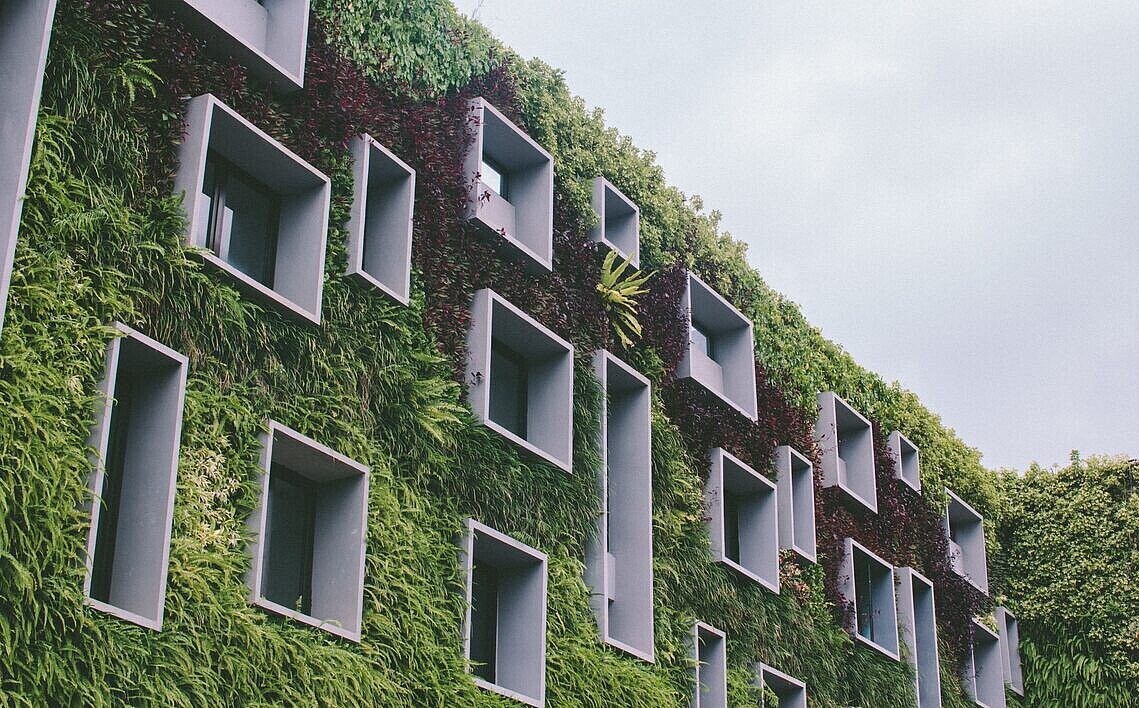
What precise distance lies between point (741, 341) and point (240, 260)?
9577 millimetres

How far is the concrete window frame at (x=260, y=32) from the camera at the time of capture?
14484 millimetres

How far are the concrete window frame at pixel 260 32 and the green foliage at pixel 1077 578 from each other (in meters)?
17.2

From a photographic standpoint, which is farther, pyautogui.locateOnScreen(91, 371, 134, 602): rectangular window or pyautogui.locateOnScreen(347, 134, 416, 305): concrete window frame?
pyautogui.locateOnScreen(347, 134, 416, 305): concrete window frame

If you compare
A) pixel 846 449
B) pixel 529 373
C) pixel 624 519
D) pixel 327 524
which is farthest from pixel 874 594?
pixel 327 524

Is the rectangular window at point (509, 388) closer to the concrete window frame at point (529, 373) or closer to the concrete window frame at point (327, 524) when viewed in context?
the concrete window frame at point (529, 373)

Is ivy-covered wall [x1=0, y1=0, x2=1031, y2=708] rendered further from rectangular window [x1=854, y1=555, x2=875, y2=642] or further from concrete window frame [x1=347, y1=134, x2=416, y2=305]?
rectangular window [x1=854, y1=555, x2=875, y2=642]

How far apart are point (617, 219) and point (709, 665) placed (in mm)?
5942

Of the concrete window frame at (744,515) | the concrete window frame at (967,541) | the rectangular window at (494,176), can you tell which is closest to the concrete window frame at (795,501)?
the concrete window frame at (744,515)

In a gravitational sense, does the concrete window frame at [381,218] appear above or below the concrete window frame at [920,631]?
above

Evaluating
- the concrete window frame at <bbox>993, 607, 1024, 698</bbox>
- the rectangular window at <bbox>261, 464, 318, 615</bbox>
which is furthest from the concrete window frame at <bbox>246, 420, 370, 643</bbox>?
the concrete window frame at <bbox>993, 607, 1024, 698</bbox>

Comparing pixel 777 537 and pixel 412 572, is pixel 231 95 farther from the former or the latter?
pixel 777 537

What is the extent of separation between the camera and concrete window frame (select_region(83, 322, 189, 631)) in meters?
11.8

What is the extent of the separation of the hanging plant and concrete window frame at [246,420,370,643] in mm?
5742

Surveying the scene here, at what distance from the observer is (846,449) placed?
24.7 metres
